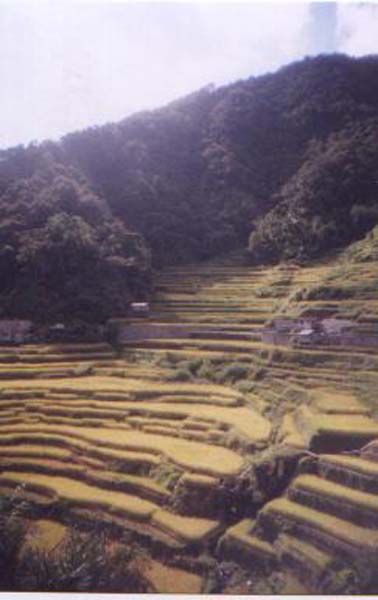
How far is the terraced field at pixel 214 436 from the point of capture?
16.6ft

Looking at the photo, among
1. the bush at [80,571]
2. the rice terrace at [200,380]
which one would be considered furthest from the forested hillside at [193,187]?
the bush at [80,571]

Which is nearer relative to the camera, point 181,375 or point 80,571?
point 80,571

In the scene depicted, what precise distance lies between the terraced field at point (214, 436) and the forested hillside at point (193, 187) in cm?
92

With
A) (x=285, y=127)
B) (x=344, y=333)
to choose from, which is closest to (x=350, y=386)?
(x=344, y=333)

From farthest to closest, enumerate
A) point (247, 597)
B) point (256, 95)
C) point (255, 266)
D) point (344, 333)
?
1. point (256, 95)
2. point (255, 266)
3. point (344, 333)
4. point (247, 597)

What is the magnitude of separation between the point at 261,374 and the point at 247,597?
115 inches

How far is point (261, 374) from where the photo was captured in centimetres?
731

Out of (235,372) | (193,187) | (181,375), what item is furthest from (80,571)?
(193,187)

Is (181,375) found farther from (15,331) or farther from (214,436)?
(15,331)

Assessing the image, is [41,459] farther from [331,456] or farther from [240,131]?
[240,131]

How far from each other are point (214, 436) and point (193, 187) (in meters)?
9.22

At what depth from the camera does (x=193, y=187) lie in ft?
48.3

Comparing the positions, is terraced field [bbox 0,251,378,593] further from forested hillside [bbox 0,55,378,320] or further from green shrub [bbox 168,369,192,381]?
forested hillside [bbox 0,55,378,320]

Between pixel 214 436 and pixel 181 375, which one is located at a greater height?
pixel 181 375
